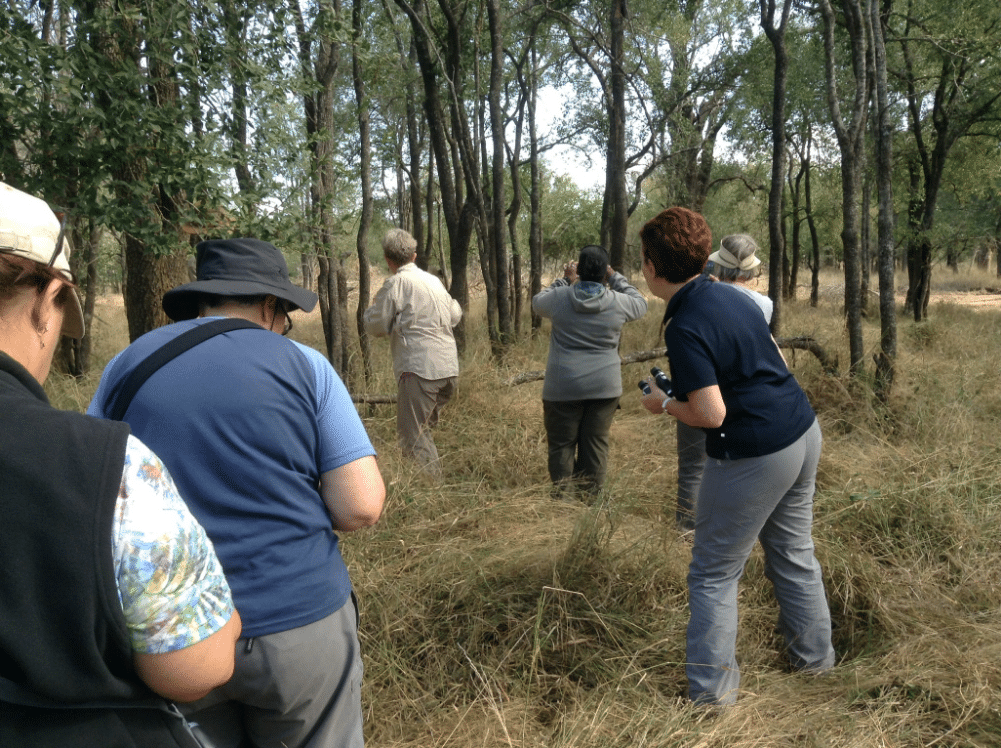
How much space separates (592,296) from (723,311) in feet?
6.71

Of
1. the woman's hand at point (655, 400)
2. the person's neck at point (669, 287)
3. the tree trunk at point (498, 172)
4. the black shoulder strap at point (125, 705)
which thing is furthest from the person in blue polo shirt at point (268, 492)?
the tree trunk at point (498, 172)

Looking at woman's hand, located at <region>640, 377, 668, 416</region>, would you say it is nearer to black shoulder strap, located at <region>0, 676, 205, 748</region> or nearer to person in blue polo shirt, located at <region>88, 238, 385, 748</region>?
person in blue polo shirt, located at <region>88, 238, 385, 748</region>

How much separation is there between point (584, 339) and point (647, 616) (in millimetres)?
2029

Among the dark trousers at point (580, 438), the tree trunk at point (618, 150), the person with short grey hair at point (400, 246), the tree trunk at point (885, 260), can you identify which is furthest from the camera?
the tree trunk at point (618, 150)

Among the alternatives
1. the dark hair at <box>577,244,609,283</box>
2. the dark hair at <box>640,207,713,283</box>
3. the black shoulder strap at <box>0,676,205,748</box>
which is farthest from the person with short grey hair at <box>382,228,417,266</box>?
the black shoulder strap at <box>0,676,205,748</box>

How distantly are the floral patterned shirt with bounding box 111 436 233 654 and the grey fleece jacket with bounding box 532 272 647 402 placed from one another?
150 inches

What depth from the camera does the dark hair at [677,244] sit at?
2.90m

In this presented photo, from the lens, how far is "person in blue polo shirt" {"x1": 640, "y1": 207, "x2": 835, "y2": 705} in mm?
2689

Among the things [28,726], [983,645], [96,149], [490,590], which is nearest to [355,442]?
[28,726]

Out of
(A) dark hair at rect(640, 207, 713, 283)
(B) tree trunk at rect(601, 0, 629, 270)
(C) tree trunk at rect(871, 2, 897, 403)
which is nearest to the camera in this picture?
(A) dark hair at rect(640, 207, 713, 283)

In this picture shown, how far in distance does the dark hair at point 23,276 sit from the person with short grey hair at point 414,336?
4.37 meters

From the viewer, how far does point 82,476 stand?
37.4 inches

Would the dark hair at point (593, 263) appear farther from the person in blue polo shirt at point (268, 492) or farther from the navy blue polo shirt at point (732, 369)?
the person in blue polo shirt at point (268, 492)

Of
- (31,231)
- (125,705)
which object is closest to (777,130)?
(31,231)
